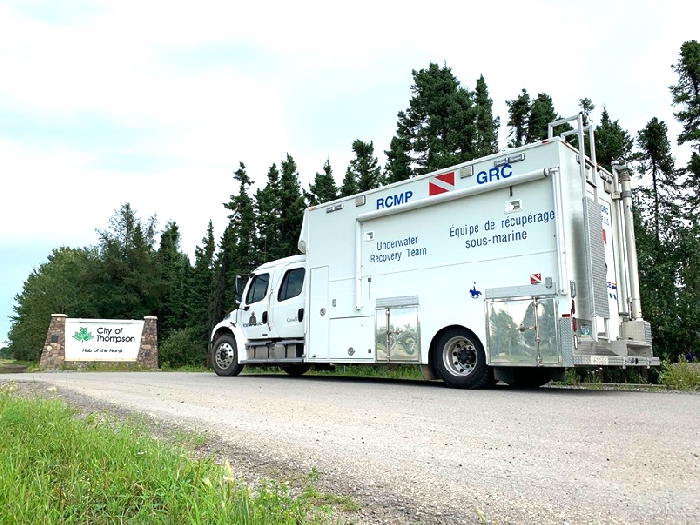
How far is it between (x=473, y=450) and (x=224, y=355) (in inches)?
427

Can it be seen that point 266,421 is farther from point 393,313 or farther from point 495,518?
point 393,313

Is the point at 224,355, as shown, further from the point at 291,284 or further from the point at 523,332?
the point at 523,332

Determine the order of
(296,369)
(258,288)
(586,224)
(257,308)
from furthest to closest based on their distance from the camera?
1. (296,369)
2. (258,288)
3. (257,308)
4. (586,224)

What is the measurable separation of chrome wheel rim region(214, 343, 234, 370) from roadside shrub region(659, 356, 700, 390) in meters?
9.48

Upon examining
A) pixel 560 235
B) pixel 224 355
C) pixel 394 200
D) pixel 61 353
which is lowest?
pixel 224 355

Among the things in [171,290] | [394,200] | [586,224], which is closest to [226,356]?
[394,200]

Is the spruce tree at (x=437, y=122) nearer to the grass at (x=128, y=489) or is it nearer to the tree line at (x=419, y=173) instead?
the tree line at (x=419, y=173)

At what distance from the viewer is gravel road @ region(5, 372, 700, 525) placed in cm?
323

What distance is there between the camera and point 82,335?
25062 mm

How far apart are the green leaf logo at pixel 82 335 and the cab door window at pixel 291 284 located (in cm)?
1505

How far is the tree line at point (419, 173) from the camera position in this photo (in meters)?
13.0

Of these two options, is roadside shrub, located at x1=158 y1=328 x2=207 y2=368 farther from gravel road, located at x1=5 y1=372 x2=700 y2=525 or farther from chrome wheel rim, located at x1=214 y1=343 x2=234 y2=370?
gravel road, located at x1=5 y1=372 x2=700 y2=525

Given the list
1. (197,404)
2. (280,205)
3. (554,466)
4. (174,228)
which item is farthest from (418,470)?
(174,228)

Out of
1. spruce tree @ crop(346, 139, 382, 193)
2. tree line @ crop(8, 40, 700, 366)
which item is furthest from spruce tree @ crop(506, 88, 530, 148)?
spruce tree @ crop(346, 139, 382, 193)
